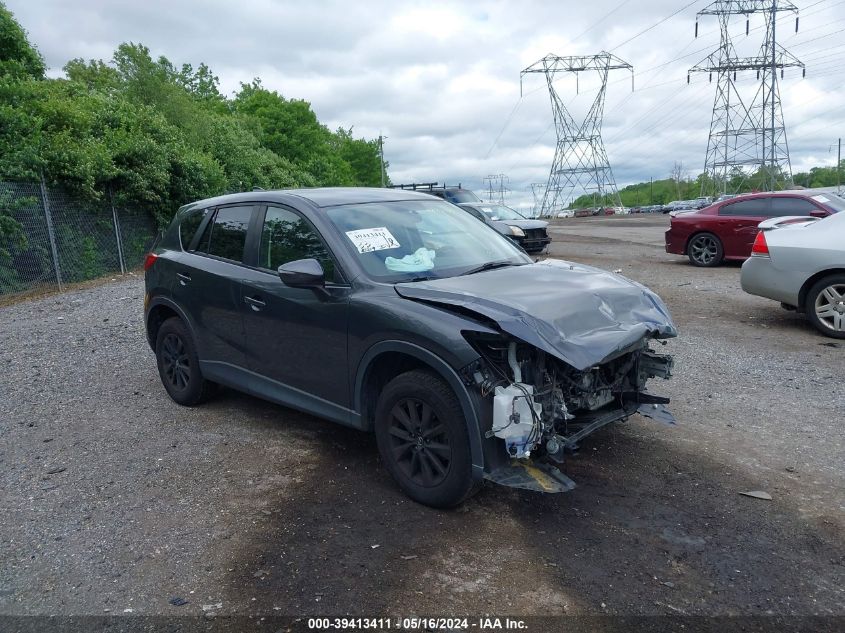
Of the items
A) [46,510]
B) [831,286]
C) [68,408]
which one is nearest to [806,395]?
[831,286]

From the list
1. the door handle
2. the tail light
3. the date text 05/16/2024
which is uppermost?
the door handle

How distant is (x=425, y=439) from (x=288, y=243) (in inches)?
70.3

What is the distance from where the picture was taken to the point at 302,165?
39656mm

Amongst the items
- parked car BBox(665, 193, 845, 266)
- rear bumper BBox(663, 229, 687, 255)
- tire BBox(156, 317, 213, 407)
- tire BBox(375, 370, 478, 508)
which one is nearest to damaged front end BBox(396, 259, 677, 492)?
tire BBox(375, 370, 478, 508)

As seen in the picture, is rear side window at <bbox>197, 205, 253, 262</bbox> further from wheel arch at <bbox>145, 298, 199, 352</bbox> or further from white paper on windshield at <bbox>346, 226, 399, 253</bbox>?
white paper on windshield at <bbox>346, 226, 399, 253</bbox>

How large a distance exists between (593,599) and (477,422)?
0.97 m

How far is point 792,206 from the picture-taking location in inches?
517

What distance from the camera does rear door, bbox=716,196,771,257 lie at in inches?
533

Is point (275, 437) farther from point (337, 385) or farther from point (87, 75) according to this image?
point (87, 75)

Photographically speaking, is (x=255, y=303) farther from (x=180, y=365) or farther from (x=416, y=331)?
(x=416, y=331)

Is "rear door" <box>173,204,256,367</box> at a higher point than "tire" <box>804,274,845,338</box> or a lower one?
higher

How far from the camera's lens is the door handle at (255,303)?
4.75m

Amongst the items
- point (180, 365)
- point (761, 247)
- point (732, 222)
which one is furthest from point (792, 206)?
point (180, 365)

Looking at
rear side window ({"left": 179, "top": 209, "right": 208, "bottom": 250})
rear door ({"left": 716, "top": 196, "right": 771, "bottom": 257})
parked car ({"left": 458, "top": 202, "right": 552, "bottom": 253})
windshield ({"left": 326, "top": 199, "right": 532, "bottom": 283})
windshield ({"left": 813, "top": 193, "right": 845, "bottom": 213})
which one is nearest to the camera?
windshield ({"left": 326, "top": 199, "right": 532, "bottom": 283})
